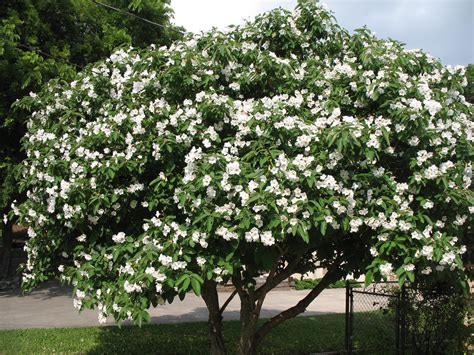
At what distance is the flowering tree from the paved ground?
5.41 meters

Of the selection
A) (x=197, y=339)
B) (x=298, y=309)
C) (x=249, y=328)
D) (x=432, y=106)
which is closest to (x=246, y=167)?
(x=432, y=106)

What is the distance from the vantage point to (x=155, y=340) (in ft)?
26.4

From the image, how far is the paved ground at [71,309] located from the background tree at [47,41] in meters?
2.18

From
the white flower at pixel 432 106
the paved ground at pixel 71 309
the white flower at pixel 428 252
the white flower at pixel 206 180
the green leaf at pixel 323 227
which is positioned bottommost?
the paved ground at pixel 71 309

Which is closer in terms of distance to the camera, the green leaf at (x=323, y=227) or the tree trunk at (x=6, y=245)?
the green leaf at (x=323, y=227)

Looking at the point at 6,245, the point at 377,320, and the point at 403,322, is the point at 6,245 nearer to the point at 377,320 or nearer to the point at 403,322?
the point at 377,320

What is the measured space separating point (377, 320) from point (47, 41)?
31.5ft

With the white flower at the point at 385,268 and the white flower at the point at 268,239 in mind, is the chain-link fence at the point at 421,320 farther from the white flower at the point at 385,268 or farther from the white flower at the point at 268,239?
the white flower at the point at 268,239

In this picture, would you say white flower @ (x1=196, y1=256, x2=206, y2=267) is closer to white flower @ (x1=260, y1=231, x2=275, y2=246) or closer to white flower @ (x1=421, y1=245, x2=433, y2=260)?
white flower @ (x1=260, y1=231, x2=275, y2=246)

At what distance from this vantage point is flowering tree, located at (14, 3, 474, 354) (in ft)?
12.0

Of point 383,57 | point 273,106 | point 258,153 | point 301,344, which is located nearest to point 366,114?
point 383,57

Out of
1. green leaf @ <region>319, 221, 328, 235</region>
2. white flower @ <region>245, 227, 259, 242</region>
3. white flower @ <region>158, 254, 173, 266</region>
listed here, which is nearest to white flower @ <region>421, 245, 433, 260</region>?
green leaf @ <region>319, 221, 328, 235</region>

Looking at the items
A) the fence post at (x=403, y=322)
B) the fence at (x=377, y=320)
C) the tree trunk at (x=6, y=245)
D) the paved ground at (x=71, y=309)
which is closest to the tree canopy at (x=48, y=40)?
the paved ground at (x=71, y=309)

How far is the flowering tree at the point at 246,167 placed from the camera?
3.65 meters
